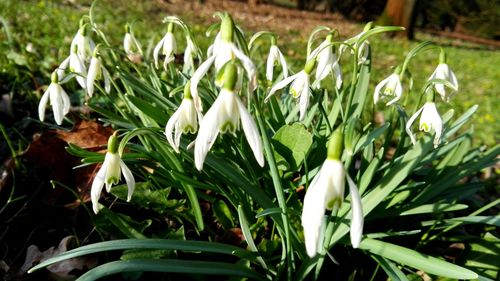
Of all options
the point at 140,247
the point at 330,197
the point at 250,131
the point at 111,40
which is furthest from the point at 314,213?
the point at 111,40

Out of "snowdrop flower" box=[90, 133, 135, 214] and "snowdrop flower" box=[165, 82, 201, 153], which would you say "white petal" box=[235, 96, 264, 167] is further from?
"snowdrop flower" box=[90, 133, 135, 214]

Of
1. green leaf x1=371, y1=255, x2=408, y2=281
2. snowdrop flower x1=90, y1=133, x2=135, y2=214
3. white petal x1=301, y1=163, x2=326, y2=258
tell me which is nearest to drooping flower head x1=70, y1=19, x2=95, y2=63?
snowdrop flower x1=90, y1=133, x2=135, y2=214

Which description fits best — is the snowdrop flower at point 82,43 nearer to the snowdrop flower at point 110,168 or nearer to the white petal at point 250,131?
the snowdrop flower at point 110,168

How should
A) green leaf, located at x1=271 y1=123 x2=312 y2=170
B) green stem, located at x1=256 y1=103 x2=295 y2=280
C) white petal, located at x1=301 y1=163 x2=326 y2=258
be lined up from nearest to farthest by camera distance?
white petal, located at x1=301 y1=163 x2=326 y2=258 → green stem, located at x1=256 y1=103 x2=295 y2=280 → green leaf, located at x1=271 y1=123 x2=312 y2=170

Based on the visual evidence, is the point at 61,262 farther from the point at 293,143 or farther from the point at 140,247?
the point at 293,143

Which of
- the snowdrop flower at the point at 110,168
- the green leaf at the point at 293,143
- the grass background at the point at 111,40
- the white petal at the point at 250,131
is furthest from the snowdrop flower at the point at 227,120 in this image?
the grass background at the point at 111,40

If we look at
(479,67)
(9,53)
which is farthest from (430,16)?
(9,53)

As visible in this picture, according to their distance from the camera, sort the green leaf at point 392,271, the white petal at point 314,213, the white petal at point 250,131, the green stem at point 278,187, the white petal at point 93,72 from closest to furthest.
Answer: the white petal at point 314,213 < the white petal at point 250,131 < the green stem at point 278,187 < the green leaf at point 392,271 < the white petal at point 93,72
